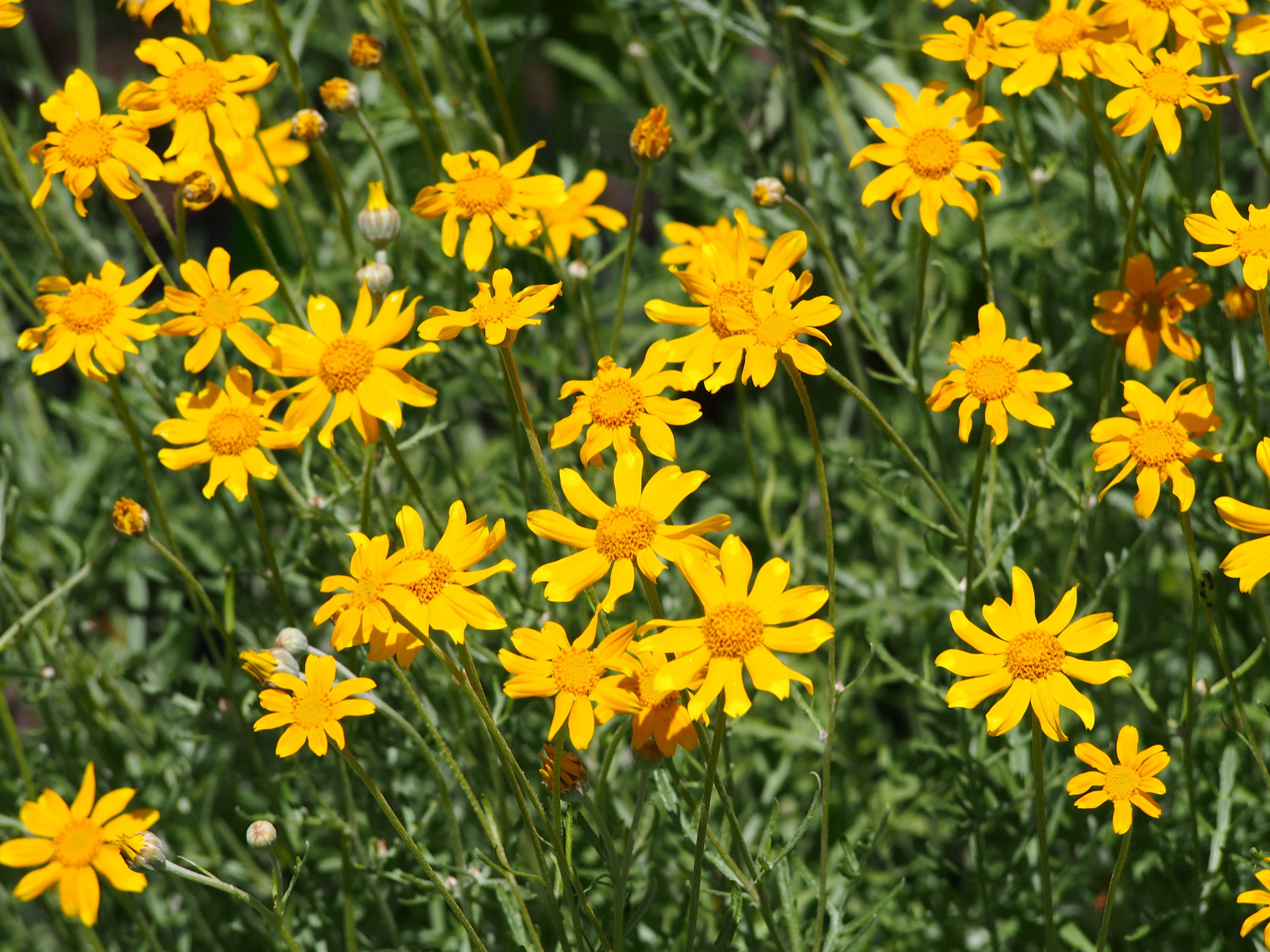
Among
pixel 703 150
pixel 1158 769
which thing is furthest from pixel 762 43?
pixel 1158 769

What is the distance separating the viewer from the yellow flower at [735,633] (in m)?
0.91

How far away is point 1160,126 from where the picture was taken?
3.67 feet

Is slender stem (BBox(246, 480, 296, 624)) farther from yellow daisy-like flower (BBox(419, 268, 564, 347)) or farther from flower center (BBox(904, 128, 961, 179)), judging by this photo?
flower center (BBox(904, 128, 961, 179))

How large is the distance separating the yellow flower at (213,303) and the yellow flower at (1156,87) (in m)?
0.86

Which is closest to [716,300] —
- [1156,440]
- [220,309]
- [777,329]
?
[777,329]

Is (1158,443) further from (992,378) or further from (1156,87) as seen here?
(1156,87)

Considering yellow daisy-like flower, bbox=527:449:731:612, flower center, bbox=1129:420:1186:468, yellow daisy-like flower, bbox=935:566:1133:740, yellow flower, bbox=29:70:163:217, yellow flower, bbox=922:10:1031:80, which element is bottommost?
yellow daisy-like flower, bbox=935:566:1133:740

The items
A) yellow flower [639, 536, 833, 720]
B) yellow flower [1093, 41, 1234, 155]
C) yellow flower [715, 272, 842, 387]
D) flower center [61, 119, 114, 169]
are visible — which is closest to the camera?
yellow flower [639, 536, 833, 720]

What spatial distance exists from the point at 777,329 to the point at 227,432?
0.56 metres

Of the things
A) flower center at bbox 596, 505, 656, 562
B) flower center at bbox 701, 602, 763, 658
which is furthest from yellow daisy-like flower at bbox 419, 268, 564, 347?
flower center at bbox 701, 602, 763, 658

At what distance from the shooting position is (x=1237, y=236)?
3.60ft

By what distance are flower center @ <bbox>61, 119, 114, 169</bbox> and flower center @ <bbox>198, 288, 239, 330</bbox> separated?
0.63 feet

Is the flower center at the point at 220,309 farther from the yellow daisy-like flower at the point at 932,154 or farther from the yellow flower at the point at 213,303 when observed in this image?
the yellow daisy-like flower at the point at 932,154

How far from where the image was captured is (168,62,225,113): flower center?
4.25ft
